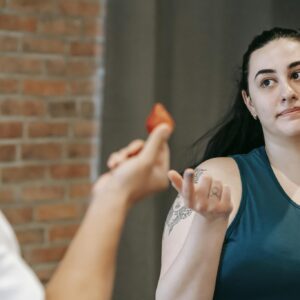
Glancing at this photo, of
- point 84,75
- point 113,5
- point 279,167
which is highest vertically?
point 113,5

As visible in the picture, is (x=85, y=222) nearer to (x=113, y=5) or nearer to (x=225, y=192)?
(x=225, y=192)

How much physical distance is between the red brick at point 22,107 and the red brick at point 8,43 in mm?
170

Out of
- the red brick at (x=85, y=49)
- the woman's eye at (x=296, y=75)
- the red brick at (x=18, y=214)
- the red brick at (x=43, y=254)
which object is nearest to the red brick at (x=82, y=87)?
the red brick at (x=85, y=49)

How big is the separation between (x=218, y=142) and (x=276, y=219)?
1.13ft

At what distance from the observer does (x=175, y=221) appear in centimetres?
133

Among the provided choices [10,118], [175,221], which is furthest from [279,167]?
[10,118]

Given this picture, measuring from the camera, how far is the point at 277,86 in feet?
4.54

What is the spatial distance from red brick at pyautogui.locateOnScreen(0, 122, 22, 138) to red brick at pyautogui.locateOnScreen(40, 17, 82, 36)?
337mm

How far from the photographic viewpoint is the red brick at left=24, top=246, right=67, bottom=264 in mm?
1758

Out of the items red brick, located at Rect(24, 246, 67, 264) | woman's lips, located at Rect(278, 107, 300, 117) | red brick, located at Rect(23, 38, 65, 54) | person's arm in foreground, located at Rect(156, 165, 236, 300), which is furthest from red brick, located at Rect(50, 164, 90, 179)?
woman's lips, located at Rect(278, 107, 300, 117)

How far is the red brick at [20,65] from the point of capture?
1.69m

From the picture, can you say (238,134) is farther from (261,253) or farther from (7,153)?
(7,153)

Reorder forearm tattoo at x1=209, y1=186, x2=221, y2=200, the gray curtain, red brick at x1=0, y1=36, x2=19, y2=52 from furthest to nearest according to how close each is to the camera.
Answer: the gray curtain < red brick at x1=0, y1=36, x2=19, y2=52 < forearm tattoo at x1=209, y1=186, x2=221, y2=200

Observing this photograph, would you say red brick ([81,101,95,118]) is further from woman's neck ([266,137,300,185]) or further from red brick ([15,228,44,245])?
woman's neck ([266,137,300,185])
